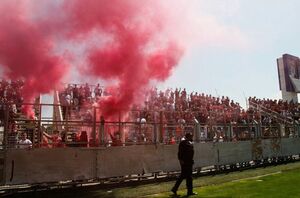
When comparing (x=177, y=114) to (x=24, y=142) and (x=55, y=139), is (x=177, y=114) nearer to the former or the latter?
(x=55, y=139)

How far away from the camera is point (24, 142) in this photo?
11500mm

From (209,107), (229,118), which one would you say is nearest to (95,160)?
(229,118)

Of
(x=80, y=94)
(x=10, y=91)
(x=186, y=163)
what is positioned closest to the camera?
(x=186, y=163)

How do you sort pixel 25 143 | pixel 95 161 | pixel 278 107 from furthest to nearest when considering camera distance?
pixel 278 107 → pixel 95 161 → pixel 25 143

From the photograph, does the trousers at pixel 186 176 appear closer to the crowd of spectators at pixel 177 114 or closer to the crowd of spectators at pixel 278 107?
the crowd of spectators at pixel 177 114

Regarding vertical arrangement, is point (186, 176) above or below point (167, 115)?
below

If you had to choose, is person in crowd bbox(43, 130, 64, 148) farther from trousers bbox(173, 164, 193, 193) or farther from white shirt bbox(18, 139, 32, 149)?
trousers bbox(173, 164, 193, 193)

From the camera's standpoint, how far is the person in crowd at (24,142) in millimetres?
11383

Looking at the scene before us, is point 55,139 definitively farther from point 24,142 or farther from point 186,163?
point 186,163

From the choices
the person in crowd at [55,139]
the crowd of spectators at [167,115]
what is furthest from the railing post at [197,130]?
the person in crowd at [55,139]

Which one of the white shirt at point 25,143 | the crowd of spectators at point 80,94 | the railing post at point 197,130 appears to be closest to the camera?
the white shirt at point 25,143

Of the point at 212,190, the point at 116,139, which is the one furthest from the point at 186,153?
the point at 116,139

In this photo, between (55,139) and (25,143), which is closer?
(25,143)

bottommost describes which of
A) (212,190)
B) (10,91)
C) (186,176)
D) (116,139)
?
(212,190)
